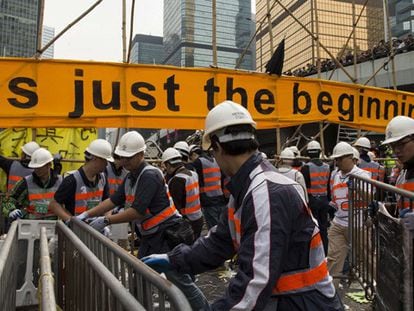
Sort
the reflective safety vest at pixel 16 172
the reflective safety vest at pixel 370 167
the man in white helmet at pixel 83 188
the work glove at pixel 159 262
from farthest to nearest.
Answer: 1. the reflective safety vest at pixel 370 167
2. the reflective safety vest at pixel 16 172
3. the man in white helmet at pixel 83 188
4. the work glove at pixel 159 262

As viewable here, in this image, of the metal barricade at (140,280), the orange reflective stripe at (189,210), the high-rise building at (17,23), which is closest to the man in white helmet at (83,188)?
the orange reflective stripe at (189,210)

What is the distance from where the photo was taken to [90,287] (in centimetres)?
224

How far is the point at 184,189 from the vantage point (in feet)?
18.1

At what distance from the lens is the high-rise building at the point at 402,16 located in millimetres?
39888

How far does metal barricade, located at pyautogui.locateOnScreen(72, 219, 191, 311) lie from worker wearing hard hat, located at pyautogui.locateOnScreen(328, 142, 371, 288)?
349 cm

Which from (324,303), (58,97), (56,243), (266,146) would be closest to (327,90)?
(58,97)

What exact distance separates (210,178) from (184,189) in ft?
4.49

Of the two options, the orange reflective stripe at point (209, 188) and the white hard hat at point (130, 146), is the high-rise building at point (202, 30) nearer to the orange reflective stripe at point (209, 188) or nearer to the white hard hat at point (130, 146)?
the orange reflective stripe at point (209, 188)

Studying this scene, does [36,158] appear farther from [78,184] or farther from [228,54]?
[228,54]

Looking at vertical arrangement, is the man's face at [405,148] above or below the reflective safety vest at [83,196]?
above

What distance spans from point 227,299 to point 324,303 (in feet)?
1.54

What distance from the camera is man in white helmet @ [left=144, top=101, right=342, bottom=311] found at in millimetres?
1747

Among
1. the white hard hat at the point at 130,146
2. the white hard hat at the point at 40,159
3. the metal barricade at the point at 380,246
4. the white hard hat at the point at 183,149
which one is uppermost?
the white hard hat at the point at 183,149

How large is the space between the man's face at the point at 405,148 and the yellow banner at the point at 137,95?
2878mm
